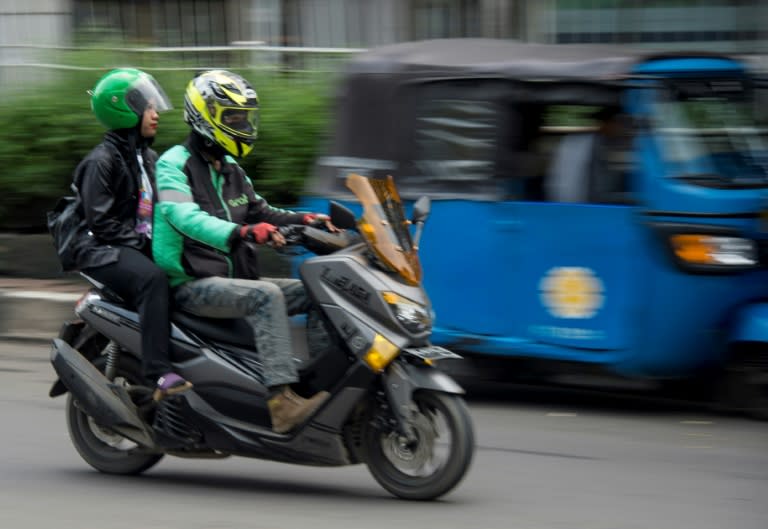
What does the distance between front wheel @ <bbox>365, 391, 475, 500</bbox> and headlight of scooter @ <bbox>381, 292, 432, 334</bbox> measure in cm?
25

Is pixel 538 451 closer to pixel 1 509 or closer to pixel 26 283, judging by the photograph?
pixel 1 509

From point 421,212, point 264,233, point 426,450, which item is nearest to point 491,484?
point 426,450

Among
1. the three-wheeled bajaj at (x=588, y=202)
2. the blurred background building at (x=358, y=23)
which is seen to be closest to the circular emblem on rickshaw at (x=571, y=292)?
the three-wheeled bajaj at (x=588, y=202)

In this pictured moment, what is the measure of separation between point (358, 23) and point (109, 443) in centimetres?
915

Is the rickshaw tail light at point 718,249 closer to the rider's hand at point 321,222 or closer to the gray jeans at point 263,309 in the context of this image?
the rider's hand at point 321,222

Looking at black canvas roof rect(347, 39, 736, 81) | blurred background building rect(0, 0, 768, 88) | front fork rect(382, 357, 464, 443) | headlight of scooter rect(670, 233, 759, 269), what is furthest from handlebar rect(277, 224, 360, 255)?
blurred background building rect(0, 0, 768, 88)

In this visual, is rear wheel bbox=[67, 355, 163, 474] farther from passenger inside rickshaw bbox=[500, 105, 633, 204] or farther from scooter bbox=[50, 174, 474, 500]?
passenger inside rickshaw bbox=[500, 105, 633, 204]

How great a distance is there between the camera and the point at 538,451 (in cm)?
663

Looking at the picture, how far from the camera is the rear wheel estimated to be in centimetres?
604

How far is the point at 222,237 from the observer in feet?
17.9

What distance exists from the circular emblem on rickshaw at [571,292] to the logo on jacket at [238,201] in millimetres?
2042

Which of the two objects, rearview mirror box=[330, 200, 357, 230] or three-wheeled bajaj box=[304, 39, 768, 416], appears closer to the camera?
rearview mirror box=[330, 200, 357, 230]

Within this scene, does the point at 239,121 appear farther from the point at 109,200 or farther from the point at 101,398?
the point at 101,398

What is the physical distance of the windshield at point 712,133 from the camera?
280 inches
